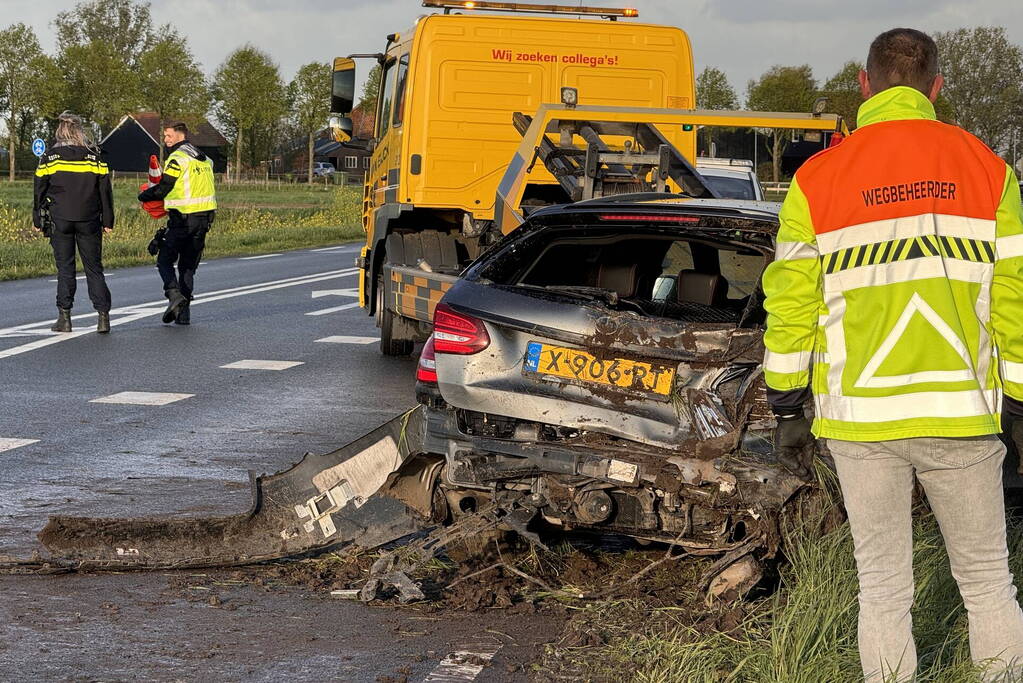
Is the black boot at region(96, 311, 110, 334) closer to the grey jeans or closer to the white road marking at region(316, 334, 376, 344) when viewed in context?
the white road marking at region(316, 334, 376, 344)

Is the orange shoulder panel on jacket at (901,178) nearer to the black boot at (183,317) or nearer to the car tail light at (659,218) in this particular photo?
the car tail light at (659,218)

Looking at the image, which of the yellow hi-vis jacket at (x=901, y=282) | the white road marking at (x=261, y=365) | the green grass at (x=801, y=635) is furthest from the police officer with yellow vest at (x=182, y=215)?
the yellow hi-vis jacket at (x=901, y=282)

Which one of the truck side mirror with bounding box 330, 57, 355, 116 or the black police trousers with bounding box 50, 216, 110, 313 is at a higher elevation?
the truck side mirror with bounding box 330, 57, 355, 116

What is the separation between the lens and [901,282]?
11.9ft

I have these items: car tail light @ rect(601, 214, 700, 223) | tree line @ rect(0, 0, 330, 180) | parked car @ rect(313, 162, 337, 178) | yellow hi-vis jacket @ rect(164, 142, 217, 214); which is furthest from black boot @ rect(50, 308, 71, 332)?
parked car @ rect(313, 162, 337, 178)

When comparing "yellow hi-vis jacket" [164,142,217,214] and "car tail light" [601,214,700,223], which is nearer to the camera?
"car tail light" [601,214,700,223]

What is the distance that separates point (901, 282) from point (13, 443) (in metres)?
6.11

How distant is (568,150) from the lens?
1019 centimetres

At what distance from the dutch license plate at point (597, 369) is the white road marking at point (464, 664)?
3.32ft

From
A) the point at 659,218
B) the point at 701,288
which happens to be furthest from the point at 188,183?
the point at 659,218

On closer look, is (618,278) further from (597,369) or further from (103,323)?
(103,323)

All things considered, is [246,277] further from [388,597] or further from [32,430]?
[388,597]

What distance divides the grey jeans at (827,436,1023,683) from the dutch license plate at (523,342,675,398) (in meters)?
1.64

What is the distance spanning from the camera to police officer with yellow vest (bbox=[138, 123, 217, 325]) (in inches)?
587
